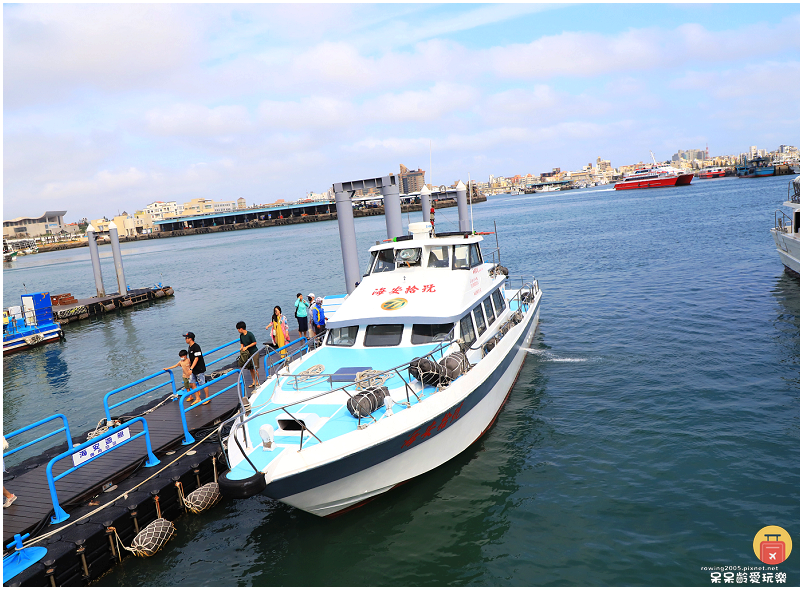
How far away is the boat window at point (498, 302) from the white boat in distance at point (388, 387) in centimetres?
7

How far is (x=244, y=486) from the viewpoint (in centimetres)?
745

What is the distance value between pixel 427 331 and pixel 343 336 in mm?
1985

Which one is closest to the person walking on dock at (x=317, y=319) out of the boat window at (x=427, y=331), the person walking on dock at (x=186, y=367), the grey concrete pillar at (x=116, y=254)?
the person walking on dock at (x=186, y=367)

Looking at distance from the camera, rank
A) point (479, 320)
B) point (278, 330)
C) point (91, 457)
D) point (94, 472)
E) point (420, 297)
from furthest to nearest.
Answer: point (278, 330) < point (479, 320) < point (420, 297) < point (94, 472) < point (91, 457)

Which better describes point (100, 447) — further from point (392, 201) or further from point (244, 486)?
point (392, 201)

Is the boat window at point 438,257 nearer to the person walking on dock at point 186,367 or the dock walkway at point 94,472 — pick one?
the dock walkway at point 94,472

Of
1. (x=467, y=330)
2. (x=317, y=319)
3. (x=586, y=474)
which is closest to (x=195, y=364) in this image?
(x=317, y=319)

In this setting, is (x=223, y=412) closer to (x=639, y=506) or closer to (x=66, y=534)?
(x=66, y=534)

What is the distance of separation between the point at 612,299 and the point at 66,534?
21351 millimetres

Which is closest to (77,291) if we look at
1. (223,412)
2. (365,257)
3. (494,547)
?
(365,257)

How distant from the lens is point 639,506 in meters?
8.77

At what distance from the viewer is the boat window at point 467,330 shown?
1170 cm

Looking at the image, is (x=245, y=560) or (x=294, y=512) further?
(x=294, y=512)

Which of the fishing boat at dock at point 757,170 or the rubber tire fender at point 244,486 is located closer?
the rubber tire fender at point 244,486
